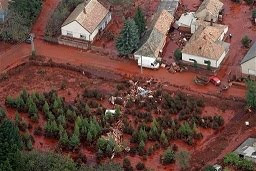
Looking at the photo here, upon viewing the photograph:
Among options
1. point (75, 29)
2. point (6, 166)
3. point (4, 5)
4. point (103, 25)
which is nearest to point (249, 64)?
point (103, 25)

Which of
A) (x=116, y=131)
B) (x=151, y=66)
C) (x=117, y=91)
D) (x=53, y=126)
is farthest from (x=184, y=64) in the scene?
(x=53, y=126)

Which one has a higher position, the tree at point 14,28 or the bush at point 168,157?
the tree at point 14,28

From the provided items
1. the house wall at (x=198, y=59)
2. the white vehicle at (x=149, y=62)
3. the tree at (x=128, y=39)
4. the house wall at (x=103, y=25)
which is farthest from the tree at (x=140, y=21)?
the house wall at (x=198, y=59)

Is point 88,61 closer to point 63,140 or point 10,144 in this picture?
point 63,140

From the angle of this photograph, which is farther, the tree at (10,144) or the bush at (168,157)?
the bush at (168,157)

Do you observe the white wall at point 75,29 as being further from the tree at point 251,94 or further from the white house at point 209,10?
the tree at point 251,94

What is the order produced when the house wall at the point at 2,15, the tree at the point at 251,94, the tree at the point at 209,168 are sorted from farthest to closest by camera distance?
1. the house wall at the point at 2,15
2. the tree at the point at 251,94
3. the tree at the point at 209,168
